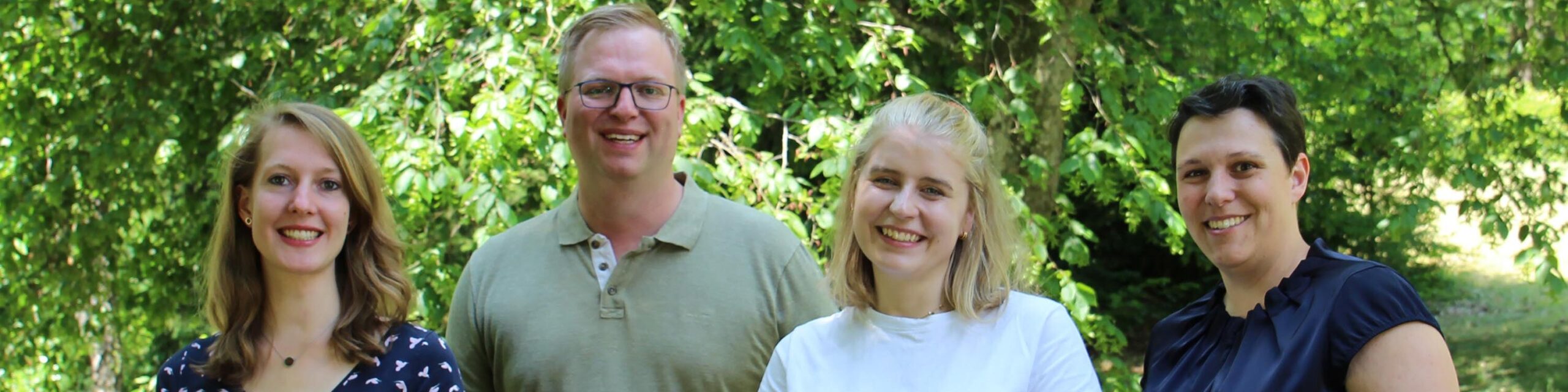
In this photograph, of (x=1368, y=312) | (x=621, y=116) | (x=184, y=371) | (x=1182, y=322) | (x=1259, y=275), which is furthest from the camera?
→ (x=621, y=116)

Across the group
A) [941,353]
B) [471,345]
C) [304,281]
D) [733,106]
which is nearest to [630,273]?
[471,345]

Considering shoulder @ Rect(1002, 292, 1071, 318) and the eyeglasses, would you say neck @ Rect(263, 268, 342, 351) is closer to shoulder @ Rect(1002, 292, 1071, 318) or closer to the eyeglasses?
the eyeglasses

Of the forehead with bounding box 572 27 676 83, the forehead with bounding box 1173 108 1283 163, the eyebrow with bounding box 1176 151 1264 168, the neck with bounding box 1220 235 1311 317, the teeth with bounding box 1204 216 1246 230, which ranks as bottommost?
the neck with bounding box 1220 235 1311 317

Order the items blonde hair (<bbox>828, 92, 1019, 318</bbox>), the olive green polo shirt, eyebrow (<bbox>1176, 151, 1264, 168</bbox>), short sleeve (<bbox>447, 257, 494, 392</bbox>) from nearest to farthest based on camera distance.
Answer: eyebrow (<bbox>1176, 151, 1264, 168</bbox>)
blonde hair (<bbox>828, 92, 1019, 318</bbox>)
the olive green polo shirt
short sleeve (<bbox>447, 257, 494, 392</bbox>)

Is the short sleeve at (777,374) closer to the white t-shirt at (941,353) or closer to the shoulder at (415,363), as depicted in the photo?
the white t-shirt at (941,353)

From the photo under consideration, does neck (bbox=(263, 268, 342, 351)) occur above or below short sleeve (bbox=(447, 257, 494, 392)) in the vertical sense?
above

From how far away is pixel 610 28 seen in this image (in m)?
2.62

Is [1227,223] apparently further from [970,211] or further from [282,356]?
[282,356]

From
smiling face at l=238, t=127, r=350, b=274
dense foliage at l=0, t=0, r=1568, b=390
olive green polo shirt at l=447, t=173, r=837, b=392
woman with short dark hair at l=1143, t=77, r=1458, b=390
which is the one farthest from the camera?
dense foliage at l=0, t=0, r=1568, b=390

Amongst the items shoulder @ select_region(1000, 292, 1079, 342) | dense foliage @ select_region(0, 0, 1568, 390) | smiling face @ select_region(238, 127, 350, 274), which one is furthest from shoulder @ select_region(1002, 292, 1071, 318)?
Result: dense foliage @ select_region(0, 0, 1568, 390)

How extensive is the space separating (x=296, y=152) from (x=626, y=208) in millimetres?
629

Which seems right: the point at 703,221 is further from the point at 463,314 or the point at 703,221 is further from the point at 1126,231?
the point at 1126,231

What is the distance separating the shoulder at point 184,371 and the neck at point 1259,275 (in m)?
1.76

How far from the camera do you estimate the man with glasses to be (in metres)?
2.55
